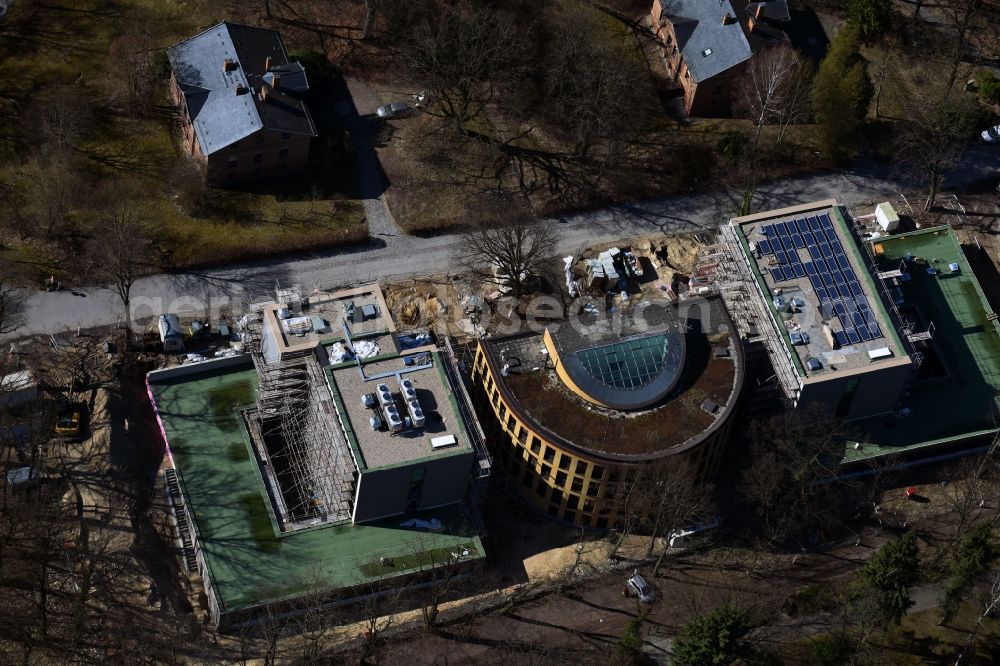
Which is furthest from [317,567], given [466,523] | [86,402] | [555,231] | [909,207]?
[909,207]

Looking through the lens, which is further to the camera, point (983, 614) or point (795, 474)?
point (795, 474)

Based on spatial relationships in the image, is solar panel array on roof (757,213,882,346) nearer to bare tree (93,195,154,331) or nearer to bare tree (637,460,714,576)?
bare tree (637,460,714,576)

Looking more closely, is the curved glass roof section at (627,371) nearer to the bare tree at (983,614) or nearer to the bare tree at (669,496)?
the bare tree at (669,496)

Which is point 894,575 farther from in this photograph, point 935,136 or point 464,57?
point 464,57

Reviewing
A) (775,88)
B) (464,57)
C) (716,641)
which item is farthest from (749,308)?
(464,57)

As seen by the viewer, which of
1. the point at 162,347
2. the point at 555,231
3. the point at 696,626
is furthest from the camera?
the point at 555,231

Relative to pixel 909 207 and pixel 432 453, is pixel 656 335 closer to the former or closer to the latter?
pixel 432 453
